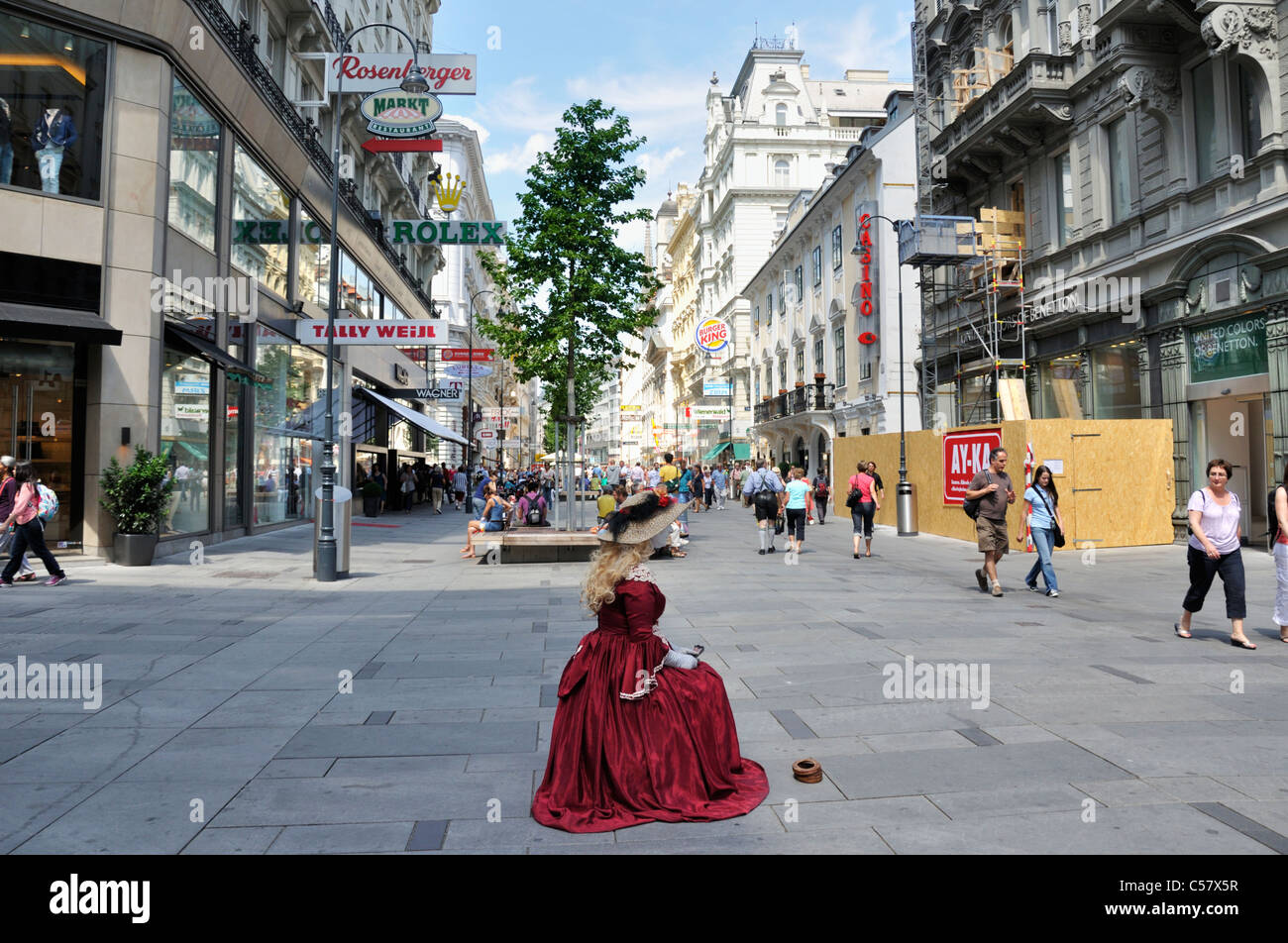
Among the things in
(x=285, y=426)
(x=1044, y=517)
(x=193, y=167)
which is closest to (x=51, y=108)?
(x=193, y=167)

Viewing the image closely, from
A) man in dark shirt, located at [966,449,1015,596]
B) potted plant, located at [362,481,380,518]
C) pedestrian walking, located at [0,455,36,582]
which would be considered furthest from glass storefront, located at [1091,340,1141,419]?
potted plant, located at [362,481,380,518]

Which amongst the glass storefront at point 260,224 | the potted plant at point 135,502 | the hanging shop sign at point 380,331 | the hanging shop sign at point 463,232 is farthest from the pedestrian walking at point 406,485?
the hanging shop sign at point 380,331

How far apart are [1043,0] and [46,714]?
2480 centimetres

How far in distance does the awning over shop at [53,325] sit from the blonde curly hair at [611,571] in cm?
1251

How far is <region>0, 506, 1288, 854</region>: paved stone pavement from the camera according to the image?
13.0 ft

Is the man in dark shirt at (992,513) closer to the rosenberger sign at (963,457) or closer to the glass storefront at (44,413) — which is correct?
Result: the rosenberger sign at (963,457)

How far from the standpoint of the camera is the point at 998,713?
5.80 m

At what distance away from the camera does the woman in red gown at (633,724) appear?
411cm

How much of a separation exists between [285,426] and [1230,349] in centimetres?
→ 2052

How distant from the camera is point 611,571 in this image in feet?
14.1

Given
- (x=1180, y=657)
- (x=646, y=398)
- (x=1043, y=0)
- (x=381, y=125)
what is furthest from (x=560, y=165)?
(x=646, y=398)

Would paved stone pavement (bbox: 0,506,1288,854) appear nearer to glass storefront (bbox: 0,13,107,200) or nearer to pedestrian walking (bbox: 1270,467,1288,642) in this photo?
pedestrian walking (bbox: 1270,467,1288,642)

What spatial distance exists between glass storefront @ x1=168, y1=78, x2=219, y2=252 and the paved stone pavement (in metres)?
7.79
